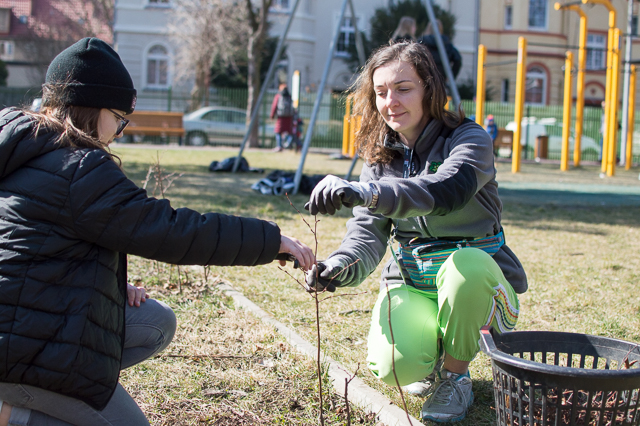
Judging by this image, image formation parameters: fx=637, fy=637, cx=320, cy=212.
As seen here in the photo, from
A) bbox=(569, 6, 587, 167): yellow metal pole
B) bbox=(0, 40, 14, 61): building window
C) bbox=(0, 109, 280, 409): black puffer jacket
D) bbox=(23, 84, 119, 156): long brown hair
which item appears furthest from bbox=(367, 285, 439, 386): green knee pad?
bbox=(0, 40, 14, 61): building window

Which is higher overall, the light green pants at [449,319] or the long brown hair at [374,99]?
the long brown hair at [374,99]

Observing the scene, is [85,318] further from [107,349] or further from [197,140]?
[197,140]

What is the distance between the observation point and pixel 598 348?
189 cm

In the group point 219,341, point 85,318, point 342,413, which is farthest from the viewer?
point 219,341

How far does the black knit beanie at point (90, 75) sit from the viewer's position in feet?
6.02

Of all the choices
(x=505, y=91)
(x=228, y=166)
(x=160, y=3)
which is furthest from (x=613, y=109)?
(x=160, y=3)

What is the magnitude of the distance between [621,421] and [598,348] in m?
0.31

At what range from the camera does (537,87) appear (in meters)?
37.5

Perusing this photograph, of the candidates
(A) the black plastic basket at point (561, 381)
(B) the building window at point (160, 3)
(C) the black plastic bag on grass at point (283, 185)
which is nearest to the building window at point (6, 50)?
(B) the building window at point (160, 3)

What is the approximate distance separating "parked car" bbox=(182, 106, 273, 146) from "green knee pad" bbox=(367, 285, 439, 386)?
19.9 m

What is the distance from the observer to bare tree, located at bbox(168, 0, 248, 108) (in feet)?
88.5

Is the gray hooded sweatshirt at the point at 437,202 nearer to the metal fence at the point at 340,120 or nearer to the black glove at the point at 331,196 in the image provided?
the black glove at the point at 331,196

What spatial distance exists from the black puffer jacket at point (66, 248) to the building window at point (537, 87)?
37.9 metres

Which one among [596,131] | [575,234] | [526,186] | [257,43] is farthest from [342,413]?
[596,131]
